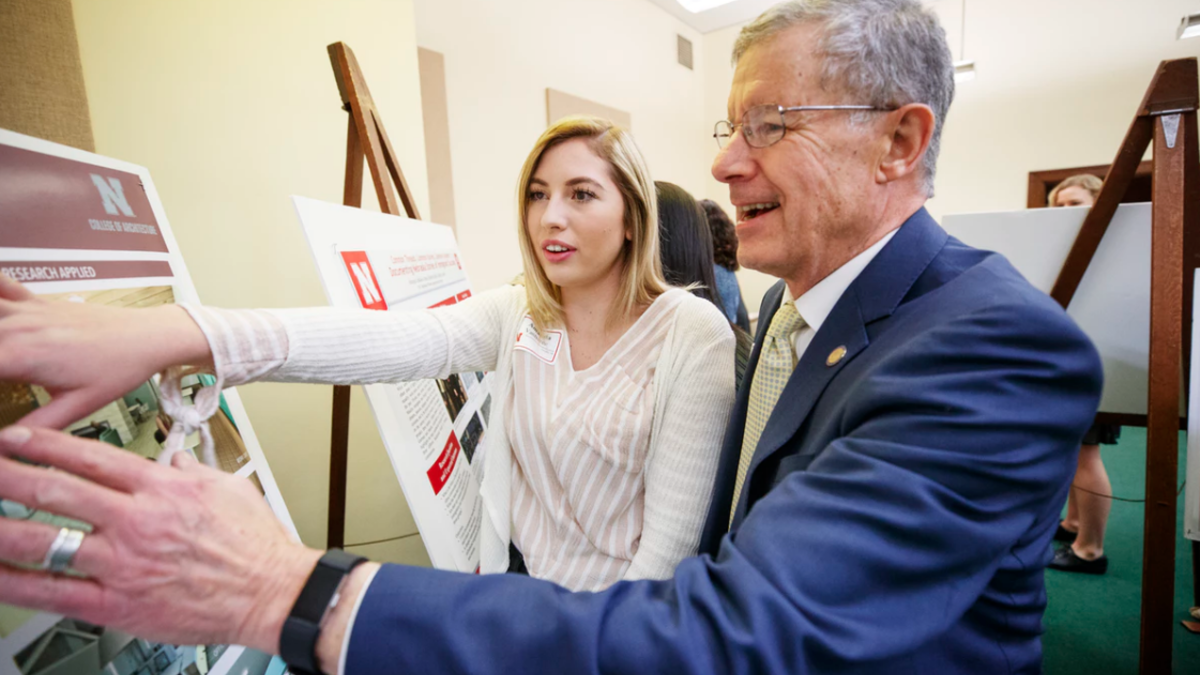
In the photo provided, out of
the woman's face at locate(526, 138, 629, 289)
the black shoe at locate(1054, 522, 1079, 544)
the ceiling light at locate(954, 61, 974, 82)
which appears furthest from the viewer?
the ceiling light at locate(954, 61, 974, 82)

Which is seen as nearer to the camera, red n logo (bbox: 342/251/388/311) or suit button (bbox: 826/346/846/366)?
suit button (bbox: 826/346/846/366)

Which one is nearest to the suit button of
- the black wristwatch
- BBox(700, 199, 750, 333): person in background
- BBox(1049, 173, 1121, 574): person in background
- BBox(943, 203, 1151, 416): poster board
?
the black wristwatch

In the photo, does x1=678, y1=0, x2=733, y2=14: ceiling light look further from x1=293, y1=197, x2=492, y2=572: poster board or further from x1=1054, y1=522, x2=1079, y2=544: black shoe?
x1=1054, y1=522, x2=1079, y2=544: black shoe

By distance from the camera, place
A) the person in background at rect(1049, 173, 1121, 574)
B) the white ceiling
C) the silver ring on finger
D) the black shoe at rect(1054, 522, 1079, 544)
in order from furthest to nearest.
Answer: the white ceiling
the black shoe at rect(1054, 522, 1079, 544)
the person in background at rect(1049, 173, 1121, 574)
the silver ring on finger

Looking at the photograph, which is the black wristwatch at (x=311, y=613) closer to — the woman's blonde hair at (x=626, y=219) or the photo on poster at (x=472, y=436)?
the woman's blonde hair at (x=626, y=219)

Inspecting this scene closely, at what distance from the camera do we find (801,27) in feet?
2.77

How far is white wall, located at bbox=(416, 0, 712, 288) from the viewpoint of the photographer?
3240mm

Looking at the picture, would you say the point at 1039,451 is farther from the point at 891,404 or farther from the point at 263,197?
the point at 263,197

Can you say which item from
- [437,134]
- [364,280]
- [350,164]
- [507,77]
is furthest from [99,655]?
[507,77]

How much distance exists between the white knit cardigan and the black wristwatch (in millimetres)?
336

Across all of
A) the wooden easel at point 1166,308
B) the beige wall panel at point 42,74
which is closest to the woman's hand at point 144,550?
the beige wall panel at point 42,74

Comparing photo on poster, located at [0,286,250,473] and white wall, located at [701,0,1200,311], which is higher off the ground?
white wall, located at [701,0,1200,311]

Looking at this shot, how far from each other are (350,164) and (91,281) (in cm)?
95

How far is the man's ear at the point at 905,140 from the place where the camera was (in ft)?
2.80
